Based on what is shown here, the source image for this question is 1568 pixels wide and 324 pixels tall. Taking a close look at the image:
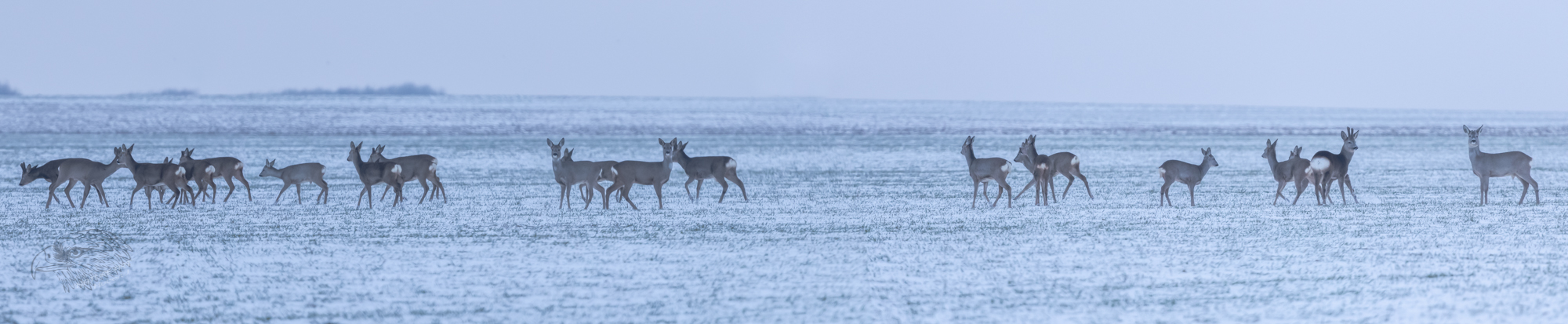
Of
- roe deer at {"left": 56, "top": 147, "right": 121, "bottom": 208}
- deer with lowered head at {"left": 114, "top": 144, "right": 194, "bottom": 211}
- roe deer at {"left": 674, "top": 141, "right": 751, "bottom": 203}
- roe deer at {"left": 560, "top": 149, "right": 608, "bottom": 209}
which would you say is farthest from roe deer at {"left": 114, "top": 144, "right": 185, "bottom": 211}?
roe deer at {"left": 674, "top": 141, "right": 751, "bottom": 203}

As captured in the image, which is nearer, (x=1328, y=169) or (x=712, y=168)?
(x=1328, y=169)

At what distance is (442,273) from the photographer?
8344 millimetres

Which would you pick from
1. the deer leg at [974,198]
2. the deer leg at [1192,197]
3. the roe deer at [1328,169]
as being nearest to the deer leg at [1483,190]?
the roe deer at [1328,169]

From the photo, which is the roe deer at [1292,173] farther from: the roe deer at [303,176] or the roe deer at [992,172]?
the roe deer at [303,176]

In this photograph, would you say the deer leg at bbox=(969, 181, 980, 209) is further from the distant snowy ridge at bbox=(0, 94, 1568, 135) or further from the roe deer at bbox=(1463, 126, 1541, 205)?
the distant snowy ridge at bbox=(0, 94, 1568, 135)

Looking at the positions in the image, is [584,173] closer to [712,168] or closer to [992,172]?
[712,168]

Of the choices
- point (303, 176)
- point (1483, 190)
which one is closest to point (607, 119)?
point (303, 176)

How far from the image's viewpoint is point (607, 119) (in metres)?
51.3

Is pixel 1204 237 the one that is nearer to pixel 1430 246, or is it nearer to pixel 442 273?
pixel 1430 246

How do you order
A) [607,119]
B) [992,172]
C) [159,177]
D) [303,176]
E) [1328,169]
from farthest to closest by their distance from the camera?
1. [607,119]
2. [303,176]
3. [992,172]
4. [1328,169]
5. [159,177]

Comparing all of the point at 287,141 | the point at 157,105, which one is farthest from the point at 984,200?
the point at 157,105

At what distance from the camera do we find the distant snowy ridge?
43.5m

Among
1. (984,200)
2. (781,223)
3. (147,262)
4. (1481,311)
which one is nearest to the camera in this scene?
(1481,311)

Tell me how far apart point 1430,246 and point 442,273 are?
8174 mm
